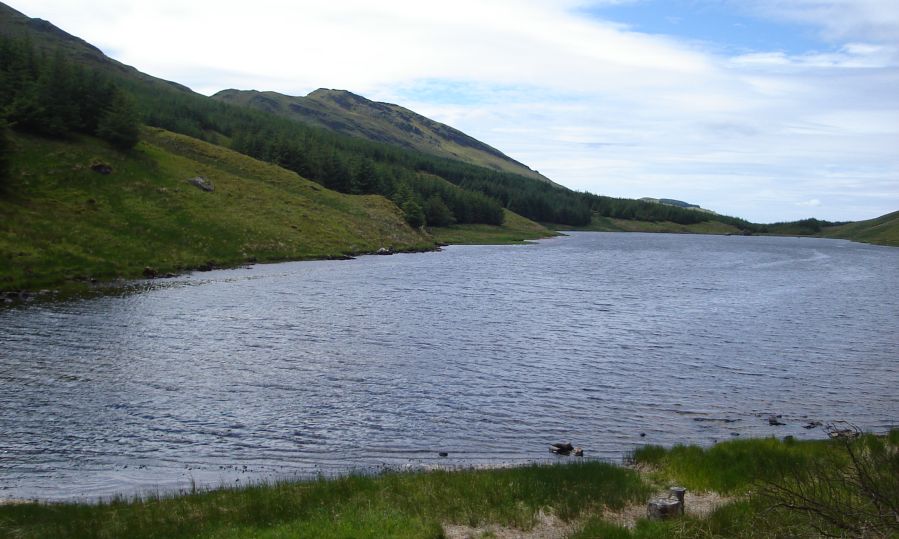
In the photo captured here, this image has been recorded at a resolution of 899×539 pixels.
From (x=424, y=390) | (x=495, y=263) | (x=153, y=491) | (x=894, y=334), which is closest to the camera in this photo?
(x=153, y=491)

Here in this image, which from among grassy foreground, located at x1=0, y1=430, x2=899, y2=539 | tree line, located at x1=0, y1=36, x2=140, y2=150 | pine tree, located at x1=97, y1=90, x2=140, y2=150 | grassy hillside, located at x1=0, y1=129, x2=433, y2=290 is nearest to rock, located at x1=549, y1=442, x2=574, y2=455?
grassy foreground, located at x1=0, y1=430, x2=899, y2=539

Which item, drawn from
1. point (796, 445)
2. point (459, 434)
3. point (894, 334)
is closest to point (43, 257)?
point (459, 434)

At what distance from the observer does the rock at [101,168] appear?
90000 mm

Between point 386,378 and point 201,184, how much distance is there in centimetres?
8316

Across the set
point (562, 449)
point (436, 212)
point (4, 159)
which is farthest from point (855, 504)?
point (436, 212)

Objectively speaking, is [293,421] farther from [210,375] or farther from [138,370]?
[138,370]

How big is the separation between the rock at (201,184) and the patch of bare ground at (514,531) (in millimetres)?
99820

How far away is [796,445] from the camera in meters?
22.4

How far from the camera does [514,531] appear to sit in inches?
630

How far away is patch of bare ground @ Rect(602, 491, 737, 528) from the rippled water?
213 inches

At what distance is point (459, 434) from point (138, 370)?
64.9 feet

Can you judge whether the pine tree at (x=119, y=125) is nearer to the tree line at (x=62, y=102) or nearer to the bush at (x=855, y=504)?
the tree line at (x=62, y=102)

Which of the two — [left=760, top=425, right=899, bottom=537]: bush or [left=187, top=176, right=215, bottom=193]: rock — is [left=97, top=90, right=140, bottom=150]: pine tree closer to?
[left=187, top=176, right=215, bottom=193]: rock

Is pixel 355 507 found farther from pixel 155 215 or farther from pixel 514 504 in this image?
pixel 155 215
